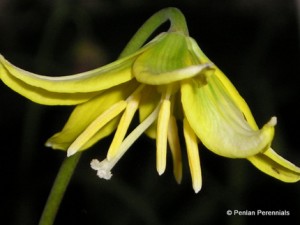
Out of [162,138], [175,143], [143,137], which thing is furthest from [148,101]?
[143,137]

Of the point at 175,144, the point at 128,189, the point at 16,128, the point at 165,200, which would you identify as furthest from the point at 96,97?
the point at 16,128

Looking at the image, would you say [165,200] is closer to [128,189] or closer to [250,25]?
[128,189]

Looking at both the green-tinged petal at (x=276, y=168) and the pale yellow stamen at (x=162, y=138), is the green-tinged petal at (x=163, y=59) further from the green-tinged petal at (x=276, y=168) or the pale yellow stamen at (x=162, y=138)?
the green-tinged petal at (x=276, y=168)

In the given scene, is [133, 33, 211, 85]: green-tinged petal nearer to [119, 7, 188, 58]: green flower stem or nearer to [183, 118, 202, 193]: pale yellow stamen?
[119, 7, 188, 58]: green flower stem

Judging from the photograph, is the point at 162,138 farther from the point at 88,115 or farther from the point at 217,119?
the point at 88,115

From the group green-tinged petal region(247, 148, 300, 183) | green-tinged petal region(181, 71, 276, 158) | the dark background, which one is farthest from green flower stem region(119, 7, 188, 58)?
the dark background

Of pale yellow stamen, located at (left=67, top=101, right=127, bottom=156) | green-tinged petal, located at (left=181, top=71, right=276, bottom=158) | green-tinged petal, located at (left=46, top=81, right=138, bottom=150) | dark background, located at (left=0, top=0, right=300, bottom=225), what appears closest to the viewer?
green-tinged petal, located at (left=181, top=71, right=276, bottom=158)
